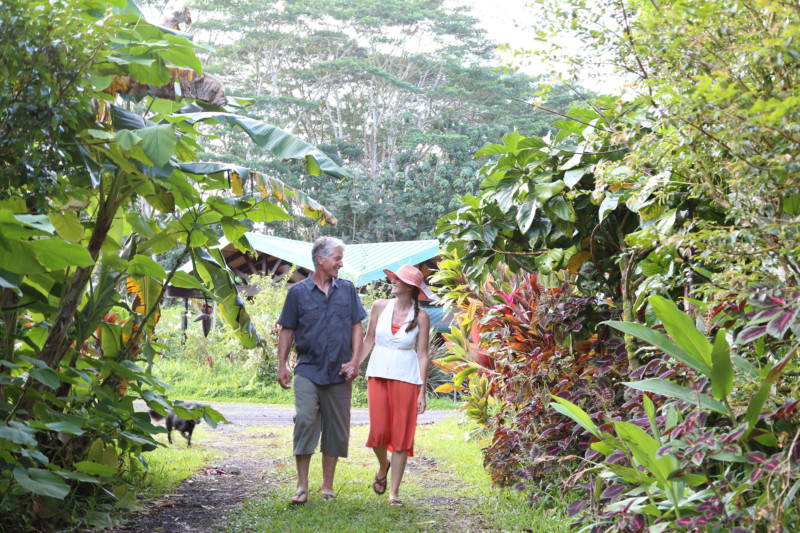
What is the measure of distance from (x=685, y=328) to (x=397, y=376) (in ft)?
10.3

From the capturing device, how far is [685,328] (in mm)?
2697

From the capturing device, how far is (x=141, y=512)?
186 inches

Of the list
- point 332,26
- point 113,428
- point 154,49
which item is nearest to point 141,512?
point 113,428

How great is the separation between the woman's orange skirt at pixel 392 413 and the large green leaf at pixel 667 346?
2.91 meters

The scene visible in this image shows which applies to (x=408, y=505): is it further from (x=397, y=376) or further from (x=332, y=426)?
(x=397, y=376)

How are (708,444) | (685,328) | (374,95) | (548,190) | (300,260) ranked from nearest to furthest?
1. (708,444)
2. (685,328)
3. (548,190)
4. (300,260)
5. (374,95)

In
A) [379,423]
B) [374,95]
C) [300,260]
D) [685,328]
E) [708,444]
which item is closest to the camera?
[708,444]

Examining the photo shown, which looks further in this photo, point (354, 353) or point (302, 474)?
point (354, 353)

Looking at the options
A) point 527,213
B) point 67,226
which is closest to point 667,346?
point 527,213

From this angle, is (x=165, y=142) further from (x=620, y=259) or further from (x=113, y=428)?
(x=620, y=259)

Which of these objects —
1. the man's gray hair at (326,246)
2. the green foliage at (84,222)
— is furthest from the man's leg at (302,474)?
the man's gray hair at (326,246)

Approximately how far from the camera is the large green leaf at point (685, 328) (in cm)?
268

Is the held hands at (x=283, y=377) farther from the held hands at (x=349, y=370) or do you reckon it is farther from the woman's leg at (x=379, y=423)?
the woman's leg at (x=379, y=423)

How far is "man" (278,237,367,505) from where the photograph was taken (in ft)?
17.9
